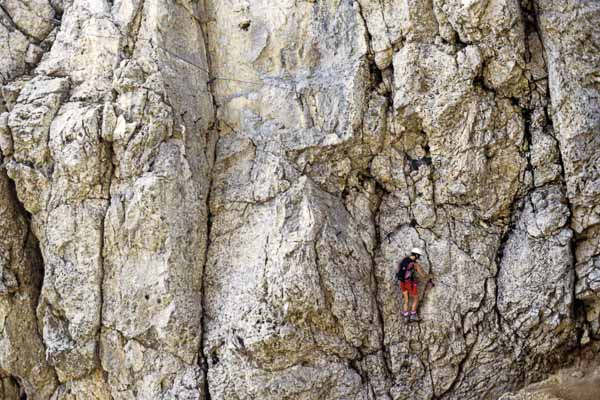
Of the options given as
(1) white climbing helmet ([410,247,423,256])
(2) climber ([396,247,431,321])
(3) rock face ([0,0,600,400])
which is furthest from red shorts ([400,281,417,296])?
(1) white climbing helmet ([410,247,423,256])

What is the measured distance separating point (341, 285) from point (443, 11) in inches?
244

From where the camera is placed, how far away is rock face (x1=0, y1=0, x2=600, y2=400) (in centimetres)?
1234

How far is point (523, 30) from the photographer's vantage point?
1266cm

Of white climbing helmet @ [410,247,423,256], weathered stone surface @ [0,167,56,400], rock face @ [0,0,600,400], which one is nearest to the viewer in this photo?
rock face @ [0,0,600,400]

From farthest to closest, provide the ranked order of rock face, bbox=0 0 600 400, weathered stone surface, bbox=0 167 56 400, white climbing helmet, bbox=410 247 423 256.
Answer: weathered stone surface, bbox=0 167 56 400
white climbing helmet, bbox=410 247 423 256
rock face, bbox=0 0 600 400

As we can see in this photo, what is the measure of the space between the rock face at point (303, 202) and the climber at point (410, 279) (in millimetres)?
274

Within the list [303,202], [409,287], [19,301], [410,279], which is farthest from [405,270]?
[19,301]

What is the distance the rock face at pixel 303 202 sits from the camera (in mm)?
12336

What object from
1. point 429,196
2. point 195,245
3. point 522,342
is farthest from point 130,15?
point 522,342

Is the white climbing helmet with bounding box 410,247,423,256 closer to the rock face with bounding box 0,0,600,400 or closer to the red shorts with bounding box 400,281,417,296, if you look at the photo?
the rock face with bounding box 0,0,600,400

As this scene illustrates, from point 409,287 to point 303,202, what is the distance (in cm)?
294

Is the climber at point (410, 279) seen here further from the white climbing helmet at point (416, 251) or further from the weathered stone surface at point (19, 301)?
the weathered stone surface at point (19, 301)

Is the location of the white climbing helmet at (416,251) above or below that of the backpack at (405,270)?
above

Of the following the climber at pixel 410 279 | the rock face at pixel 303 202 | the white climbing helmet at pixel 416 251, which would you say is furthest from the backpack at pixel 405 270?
the rock face at pixel 303 202
